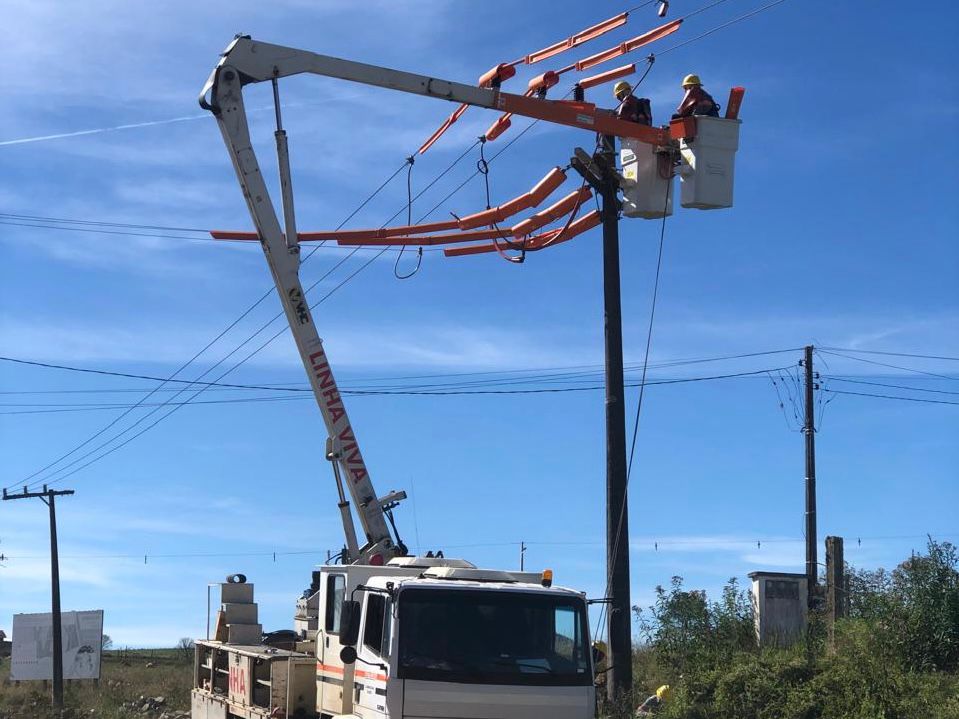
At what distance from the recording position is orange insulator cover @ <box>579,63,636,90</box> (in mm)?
17969

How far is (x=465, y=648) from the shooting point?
12602mm

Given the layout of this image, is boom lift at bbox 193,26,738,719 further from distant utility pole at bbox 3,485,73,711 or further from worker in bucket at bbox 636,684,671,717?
distant utility pole at bbox 3,485,73,711

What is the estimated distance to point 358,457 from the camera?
17.1 meters

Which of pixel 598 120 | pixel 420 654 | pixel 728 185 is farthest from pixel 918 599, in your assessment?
pixel 420 654

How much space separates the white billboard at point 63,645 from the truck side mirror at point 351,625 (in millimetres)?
31982

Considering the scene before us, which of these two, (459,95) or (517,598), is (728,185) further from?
(517,598)

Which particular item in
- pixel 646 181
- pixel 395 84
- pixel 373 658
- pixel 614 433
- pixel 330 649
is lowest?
pixel 330 649

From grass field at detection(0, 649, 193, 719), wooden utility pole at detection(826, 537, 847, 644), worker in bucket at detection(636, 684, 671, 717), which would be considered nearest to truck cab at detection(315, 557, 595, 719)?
worker in bucket at detection(636, 684, 671, 717)

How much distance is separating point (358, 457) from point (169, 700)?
21827mm

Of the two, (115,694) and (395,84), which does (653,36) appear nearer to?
(395,84)

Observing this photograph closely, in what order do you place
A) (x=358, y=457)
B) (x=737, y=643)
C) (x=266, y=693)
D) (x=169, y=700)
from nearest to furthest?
(x=266, y=693) → (x=358, y=457) → (x=737, y=643) → (x=169, y=700)

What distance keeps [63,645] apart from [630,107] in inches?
1290

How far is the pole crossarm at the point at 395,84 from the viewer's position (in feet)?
56.8

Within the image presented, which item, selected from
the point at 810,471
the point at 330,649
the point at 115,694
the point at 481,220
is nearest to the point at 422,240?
the point at 481,220
